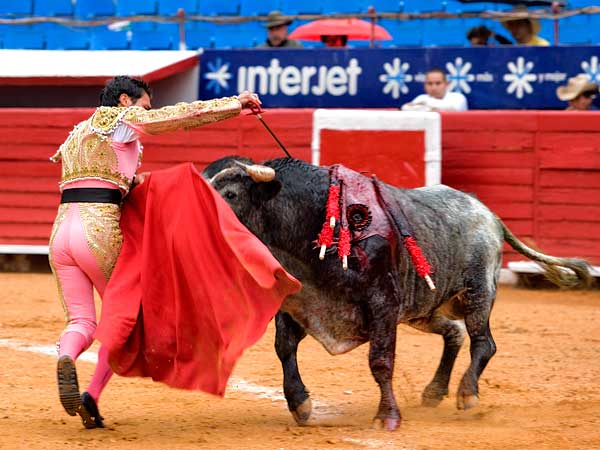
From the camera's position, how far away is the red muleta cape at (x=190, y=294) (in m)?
4.33

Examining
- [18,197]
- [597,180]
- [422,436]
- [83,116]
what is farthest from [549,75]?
[422,436]

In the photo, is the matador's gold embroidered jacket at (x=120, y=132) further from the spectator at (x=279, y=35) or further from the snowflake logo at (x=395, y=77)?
the spectator at (x=279, y=35)

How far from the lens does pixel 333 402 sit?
5.18m

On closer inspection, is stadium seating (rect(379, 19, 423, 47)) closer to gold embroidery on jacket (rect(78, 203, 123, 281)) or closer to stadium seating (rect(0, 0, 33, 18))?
stadium seating (rect(0, 0, 33, 18))

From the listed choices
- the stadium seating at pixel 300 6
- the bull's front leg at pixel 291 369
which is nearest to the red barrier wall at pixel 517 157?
the stadium seating at pixel 300 6

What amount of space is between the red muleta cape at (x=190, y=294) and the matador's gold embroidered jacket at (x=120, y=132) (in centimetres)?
22

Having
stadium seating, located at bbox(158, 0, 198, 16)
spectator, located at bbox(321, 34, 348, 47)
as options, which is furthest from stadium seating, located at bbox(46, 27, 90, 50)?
spectator, located at bbox(321, 34, 348, 47)

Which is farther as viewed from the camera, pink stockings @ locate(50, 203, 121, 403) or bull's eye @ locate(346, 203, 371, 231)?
bull's eye @ locate(346, 203, 371, 231)

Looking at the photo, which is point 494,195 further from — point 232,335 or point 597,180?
point 232,335

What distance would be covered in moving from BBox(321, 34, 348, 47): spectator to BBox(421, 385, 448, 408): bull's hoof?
5.83 metres

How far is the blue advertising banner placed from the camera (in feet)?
30.4

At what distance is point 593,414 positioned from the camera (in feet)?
15.9

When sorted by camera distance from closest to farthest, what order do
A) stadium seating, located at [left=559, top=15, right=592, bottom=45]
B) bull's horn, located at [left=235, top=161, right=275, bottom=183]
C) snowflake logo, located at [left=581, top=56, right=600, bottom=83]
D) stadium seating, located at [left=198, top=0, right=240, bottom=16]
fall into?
bull's horn, located at [left=235, top=161, right=275, bottom=183], snowflake logo, located at [left=581, top=56, right=600, bottom=83], stadium seating, located at [left=559, top=15, right=592, bottom=45], stadium seating, located at [left=198, top=0, right=240, bottom=16]

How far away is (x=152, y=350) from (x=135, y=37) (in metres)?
8.30
